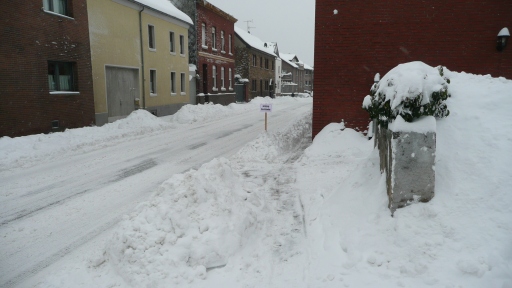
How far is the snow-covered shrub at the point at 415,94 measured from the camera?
399 cm

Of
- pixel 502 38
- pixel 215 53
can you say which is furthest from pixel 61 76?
pixel 215 53

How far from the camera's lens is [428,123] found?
3.97m

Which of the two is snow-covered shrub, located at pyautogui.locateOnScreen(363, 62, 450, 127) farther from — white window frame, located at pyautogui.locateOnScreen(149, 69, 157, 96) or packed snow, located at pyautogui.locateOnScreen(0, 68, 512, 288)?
white window frame, located at pyautogui.locateOnScreen(149, 69, 157, 96)

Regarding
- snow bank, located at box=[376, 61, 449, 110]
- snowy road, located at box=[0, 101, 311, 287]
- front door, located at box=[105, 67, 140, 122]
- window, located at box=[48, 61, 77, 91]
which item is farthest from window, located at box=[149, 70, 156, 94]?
snow bank, located at box=[376, 61, 449, 110]

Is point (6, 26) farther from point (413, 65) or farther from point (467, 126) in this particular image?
point (467, 126)

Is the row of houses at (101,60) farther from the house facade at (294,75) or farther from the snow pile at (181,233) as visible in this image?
the house facade at (294,75)

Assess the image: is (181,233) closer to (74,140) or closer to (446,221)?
(446,221)

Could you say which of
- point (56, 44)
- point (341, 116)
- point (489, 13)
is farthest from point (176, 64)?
point (489, 13)

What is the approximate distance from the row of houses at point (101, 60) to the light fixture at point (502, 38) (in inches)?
619

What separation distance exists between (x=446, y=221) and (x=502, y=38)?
894cm

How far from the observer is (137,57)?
1973 centimetres

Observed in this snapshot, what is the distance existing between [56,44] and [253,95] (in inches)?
1216

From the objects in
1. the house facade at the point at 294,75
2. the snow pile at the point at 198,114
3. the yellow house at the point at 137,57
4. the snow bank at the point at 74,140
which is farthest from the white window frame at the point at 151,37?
the house facade at the point at 294,75

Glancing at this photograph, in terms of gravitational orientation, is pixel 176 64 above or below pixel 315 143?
above
